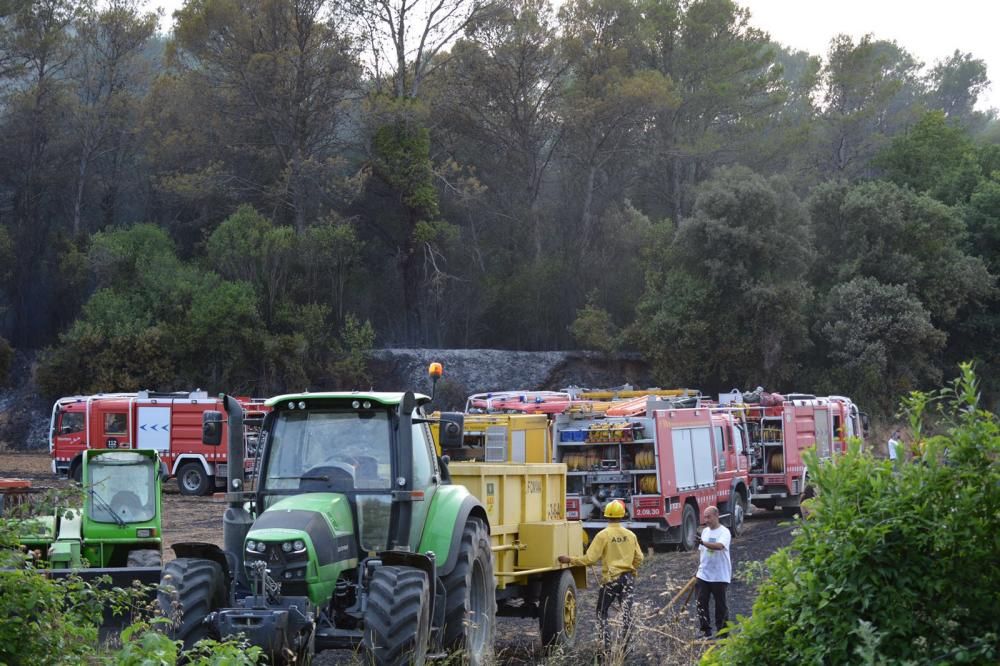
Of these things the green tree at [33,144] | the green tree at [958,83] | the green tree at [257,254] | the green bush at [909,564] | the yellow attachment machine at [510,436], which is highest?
the green tree at [958,83]

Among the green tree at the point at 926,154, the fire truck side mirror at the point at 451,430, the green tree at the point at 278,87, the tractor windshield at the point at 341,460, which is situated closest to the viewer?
the tractor windshield at the point at 341,460

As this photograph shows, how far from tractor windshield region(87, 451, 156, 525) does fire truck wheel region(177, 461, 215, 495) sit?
17.5m

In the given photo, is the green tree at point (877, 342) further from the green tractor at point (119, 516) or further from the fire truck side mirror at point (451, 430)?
the fire truck side mirror at point (451, 430)

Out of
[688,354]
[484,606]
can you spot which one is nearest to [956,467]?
[484,606]

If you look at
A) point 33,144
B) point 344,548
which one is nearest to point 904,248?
point 33,144

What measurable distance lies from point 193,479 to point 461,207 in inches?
Result: 936

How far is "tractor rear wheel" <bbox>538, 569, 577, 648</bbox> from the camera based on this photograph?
12.0 metres

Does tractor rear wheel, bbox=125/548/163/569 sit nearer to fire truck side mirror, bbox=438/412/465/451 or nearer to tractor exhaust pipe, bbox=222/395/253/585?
tractor exhaust pipe, bbox=222/395/253/585

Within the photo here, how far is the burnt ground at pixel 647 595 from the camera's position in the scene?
1020 centimetres

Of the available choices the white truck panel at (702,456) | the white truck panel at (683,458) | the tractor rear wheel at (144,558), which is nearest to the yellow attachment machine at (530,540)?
the tractor rear wheel at (144,558)

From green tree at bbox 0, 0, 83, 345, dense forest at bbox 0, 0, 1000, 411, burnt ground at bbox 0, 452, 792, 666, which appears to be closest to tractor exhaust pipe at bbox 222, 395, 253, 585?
burnt ground at bbox 0, 452, 792, 666

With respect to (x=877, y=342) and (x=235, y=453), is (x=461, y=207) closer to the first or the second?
(x=877, y=342)

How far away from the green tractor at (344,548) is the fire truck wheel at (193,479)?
22.4 metres

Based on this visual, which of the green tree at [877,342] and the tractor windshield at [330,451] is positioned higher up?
the green tree at [877,342]
